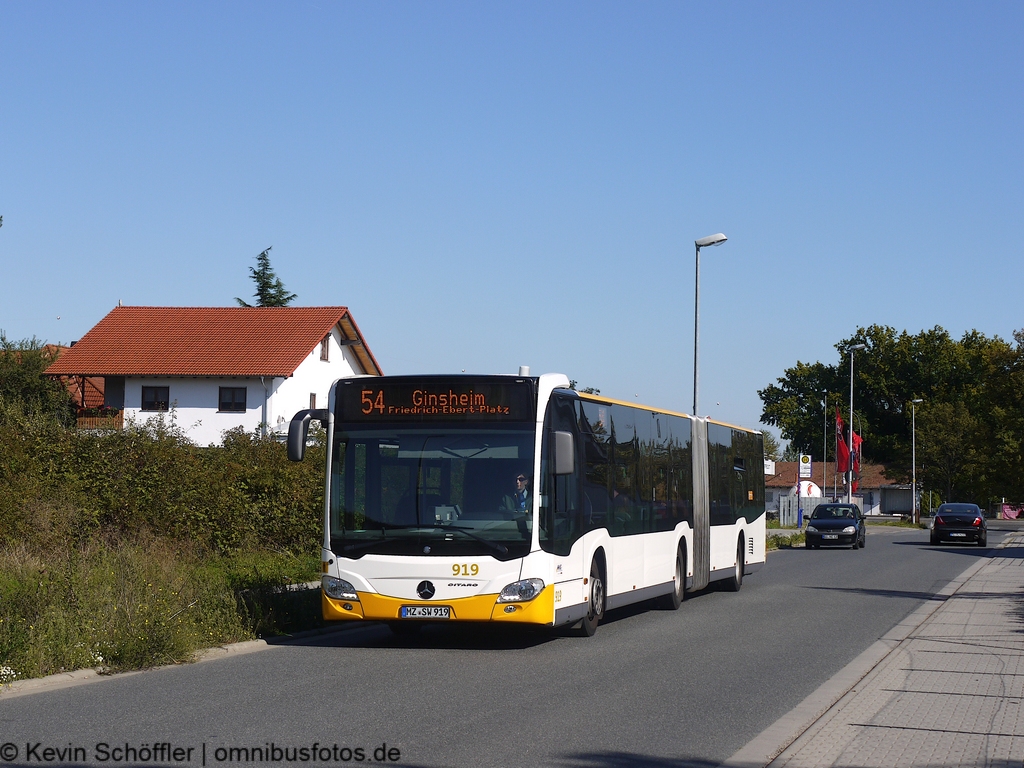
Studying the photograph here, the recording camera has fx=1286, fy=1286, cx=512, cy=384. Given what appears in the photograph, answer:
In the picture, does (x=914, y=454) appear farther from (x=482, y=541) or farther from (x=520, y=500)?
(x=482, y=541)

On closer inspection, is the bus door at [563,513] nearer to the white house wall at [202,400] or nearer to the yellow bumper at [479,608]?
the yellow bumper at [479,608]

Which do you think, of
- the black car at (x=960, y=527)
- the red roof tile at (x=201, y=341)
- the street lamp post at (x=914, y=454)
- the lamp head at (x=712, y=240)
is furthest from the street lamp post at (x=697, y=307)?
the street lamp post at (x=914, y=454)

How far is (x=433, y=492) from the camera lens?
1315 cm

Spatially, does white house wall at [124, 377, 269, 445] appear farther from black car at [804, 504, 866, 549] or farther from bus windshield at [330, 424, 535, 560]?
bus windshield at [330, 424, 535, 560]

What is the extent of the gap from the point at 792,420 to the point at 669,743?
101 m

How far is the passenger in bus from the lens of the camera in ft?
42.8

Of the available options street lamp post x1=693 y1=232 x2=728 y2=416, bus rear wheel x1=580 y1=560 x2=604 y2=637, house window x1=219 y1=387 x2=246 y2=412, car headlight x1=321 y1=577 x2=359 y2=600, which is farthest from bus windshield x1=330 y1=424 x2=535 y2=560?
house window x1=219 y1=387 x2=246 y2=412

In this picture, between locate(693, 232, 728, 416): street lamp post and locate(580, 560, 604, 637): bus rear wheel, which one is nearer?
locate(580, 560, 604, 637): bus rear wheel

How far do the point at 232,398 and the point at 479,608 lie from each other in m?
43.8

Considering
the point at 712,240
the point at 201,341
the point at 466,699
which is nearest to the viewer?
the point at 466,699

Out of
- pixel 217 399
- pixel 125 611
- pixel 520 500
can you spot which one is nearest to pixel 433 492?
pixel 520 500

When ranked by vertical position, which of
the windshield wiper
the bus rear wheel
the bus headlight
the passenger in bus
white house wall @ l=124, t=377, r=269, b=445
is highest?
white house wall @ l=124, t=377, r=269, b=445

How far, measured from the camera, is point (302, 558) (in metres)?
22.2

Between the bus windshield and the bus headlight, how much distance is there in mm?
289
